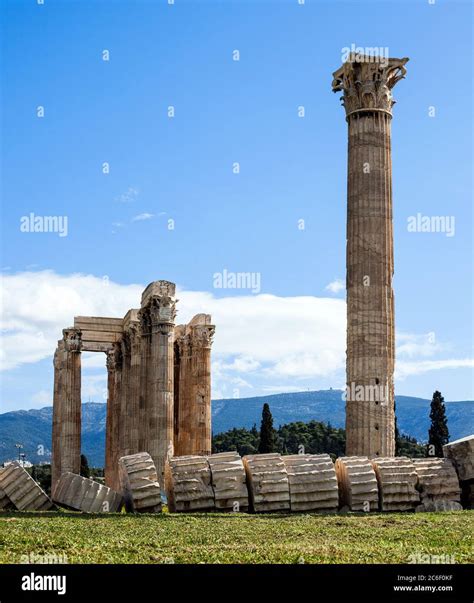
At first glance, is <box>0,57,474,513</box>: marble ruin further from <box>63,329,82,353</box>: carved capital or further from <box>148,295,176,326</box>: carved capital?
<box>63,329,82,353</box>: carved capital

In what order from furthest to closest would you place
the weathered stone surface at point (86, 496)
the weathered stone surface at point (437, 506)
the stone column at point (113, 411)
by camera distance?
the stone column at point (113, 411)
the weathered stone surface at point (86, 496)
the weathered stone surface at point (437, 506)

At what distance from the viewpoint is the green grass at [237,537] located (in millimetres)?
14727

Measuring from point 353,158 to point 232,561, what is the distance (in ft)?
57.5

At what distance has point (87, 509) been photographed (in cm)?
2612

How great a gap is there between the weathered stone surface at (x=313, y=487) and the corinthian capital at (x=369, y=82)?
11.1m

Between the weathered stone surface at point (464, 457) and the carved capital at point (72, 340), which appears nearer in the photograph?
the weathered stone surface at point (464, 457)

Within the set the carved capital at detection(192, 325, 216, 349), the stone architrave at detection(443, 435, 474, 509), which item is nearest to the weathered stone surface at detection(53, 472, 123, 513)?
the stone architrave at detection(443, 435, 474, 509)

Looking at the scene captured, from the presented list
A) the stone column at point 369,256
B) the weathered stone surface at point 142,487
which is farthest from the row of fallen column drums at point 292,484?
the stone column at point 369,256

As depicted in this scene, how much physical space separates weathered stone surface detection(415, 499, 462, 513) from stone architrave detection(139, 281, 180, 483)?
55.6 feet

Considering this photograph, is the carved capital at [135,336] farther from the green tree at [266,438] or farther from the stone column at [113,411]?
the green tree at [266,438]

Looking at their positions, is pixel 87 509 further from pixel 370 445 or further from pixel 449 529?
pixel 449 529

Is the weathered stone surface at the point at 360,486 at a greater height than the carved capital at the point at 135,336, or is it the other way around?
the carved capital at the point at 135,336

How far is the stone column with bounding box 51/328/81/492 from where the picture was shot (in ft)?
154
